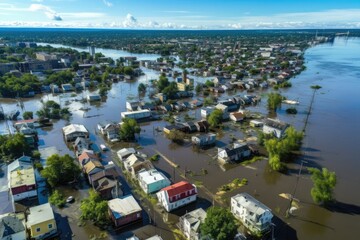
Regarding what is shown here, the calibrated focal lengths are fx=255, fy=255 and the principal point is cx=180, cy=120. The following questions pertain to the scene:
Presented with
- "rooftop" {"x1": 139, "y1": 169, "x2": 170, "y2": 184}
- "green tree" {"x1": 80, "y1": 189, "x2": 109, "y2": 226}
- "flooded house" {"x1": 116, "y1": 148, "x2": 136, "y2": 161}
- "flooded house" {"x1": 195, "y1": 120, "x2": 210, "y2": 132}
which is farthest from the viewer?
"flooded house" {"x1": 195, "y1": 120, "x2": 210, "y2": 132}

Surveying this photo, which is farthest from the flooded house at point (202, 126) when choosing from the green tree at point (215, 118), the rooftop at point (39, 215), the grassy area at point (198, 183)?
the rooftop at point (39, 215)

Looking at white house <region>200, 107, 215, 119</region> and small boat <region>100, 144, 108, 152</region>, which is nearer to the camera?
small boat <region>100, 144, 108, 152</region>

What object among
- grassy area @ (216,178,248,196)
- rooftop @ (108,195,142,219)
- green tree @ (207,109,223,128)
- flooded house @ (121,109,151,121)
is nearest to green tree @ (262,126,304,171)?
grassy area @ (216,178,248,196)

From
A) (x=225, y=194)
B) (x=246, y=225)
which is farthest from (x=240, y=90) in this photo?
(x=246, y=225)

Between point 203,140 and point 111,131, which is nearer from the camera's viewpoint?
point 203,140

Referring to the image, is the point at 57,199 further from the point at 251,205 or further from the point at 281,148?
the point at 281,148

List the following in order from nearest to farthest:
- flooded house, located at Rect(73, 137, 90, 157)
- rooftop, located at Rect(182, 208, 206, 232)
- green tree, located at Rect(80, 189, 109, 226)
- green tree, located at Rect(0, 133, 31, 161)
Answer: rooftop, located at Rect(182, 208, 206, 232)
green tree, located at Rect(80, 189, 109, 226)
green tree, located at Rect(0, 133, 31, 161)
flooded house, located at Rect(73, 137, 90, 157)

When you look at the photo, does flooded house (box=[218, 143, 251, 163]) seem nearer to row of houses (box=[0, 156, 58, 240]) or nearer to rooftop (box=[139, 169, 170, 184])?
rooftop (box=[139, 169, 170, 184])

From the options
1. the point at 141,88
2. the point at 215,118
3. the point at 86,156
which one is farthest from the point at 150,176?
the point at 141,88
